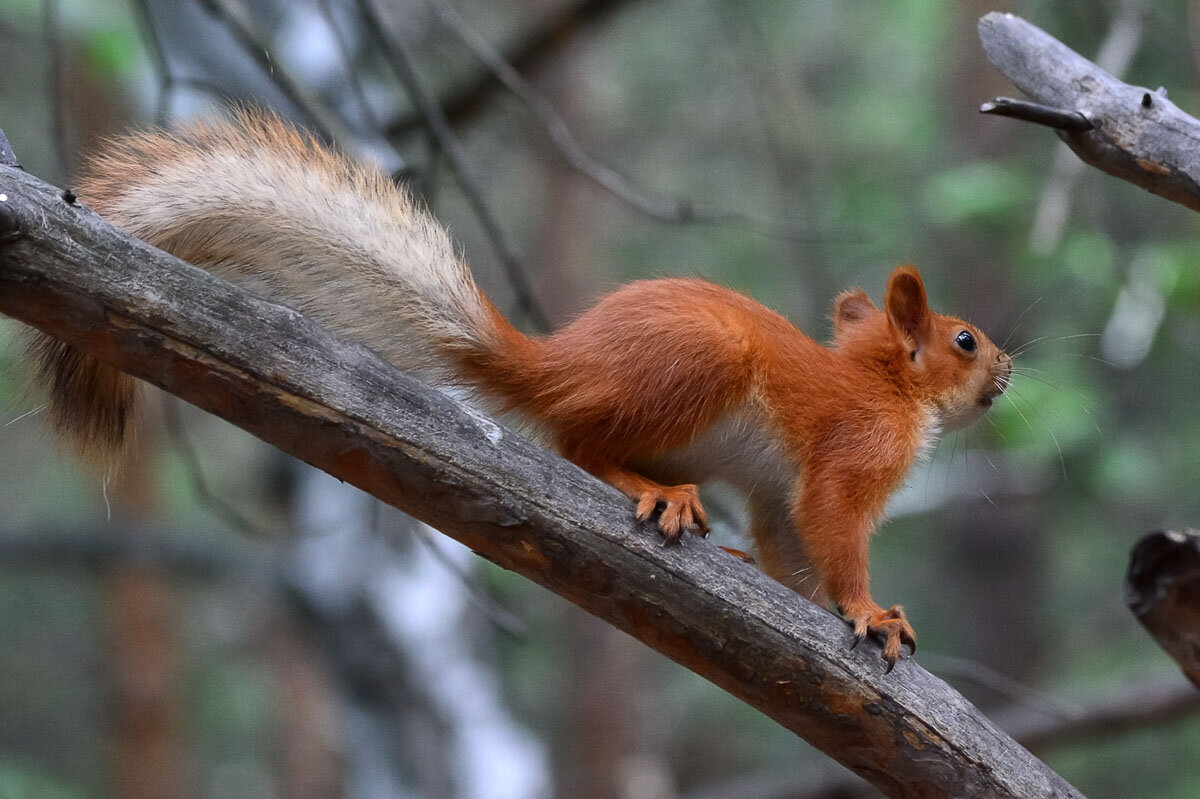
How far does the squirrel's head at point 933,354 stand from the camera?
328 cm

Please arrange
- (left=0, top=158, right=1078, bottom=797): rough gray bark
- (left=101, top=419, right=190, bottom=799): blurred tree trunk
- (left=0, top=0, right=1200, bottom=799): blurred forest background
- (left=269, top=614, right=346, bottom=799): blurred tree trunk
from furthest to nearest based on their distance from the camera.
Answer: (left=101, top=419, right=190, bottom=799): blurred tree trunk
(left=269, top=614, right=346, bottom=799): blurred tree trunk
(left=0, top=0, right=1200, bottom=799): blurred forest background
(left=0, top=158, right=1078, bottom=797): rough gray bark

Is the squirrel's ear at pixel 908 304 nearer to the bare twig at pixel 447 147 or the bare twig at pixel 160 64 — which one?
the bare twig at pixel 447 147

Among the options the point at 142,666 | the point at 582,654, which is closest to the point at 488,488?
the point at 582,654

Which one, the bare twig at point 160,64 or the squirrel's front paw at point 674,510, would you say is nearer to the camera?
the squirrel's front paw at point 674,510

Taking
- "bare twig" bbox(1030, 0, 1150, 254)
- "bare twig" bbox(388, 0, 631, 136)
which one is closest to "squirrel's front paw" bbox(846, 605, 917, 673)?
"bare twig" bbox(1030, 0, 1150, 254)

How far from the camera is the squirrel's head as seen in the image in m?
3.28

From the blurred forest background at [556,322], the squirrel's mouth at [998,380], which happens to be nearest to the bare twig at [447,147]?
the blurred forest background at [556,322]

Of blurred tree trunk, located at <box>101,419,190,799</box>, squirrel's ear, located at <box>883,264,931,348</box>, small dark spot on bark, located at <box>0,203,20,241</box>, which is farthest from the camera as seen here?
blurred tree trunk, located at <box>101,419,190,799</box>

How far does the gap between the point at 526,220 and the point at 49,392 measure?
10252 mm

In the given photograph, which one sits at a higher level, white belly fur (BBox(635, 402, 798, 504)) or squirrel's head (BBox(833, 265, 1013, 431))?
squirrel's head (BBox(833, 265, 1013, 431))

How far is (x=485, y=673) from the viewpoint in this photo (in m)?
6.32

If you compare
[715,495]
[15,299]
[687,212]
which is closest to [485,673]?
[715,495]

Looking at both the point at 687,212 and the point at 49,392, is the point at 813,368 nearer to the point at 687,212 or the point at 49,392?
the point at 687,212

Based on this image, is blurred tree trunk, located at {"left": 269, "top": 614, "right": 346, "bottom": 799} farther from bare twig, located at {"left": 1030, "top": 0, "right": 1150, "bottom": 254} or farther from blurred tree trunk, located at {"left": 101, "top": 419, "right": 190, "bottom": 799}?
bare twig, located at {"left": 1030, "top": 0, "right": 1150, "bottom": 254}
